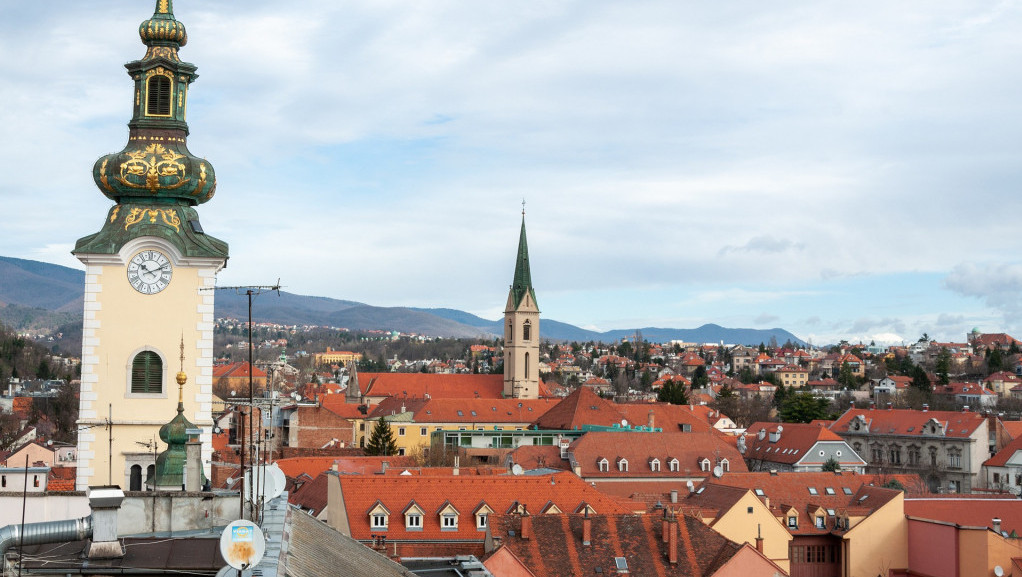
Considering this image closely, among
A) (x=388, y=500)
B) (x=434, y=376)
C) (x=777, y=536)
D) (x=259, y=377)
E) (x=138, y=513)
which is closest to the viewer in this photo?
(x=138, y=513)

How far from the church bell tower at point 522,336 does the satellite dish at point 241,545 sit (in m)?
123

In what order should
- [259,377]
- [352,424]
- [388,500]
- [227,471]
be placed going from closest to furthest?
[388,500] → [227,471] → [352,424] → [259,377]

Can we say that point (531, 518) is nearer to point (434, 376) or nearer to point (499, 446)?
point (499, 446)

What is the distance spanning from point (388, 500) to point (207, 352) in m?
22.1

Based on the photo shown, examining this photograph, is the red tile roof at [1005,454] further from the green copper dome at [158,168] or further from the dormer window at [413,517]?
the green copper dome at [158,168]

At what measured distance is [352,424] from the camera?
101688 millimetres

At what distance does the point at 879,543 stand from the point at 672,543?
17009 mm

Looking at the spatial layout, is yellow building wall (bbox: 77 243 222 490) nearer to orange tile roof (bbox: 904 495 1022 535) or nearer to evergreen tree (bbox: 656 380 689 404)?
orange tile roof (bbox: 904 495 1022 535)

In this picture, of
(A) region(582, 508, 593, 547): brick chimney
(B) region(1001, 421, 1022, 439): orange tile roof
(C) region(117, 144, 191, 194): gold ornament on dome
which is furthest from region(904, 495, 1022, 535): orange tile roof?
(B) region(1001, 421, 1022, 439): orange tile roof

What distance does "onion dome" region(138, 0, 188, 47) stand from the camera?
26.8 m

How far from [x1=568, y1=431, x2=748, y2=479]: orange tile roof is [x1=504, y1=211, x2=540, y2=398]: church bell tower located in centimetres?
5005

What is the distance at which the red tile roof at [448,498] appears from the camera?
46.2 meters

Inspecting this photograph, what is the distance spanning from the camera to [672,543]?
4003cm

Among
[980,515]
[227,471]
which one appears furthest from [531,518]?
[980,515]
